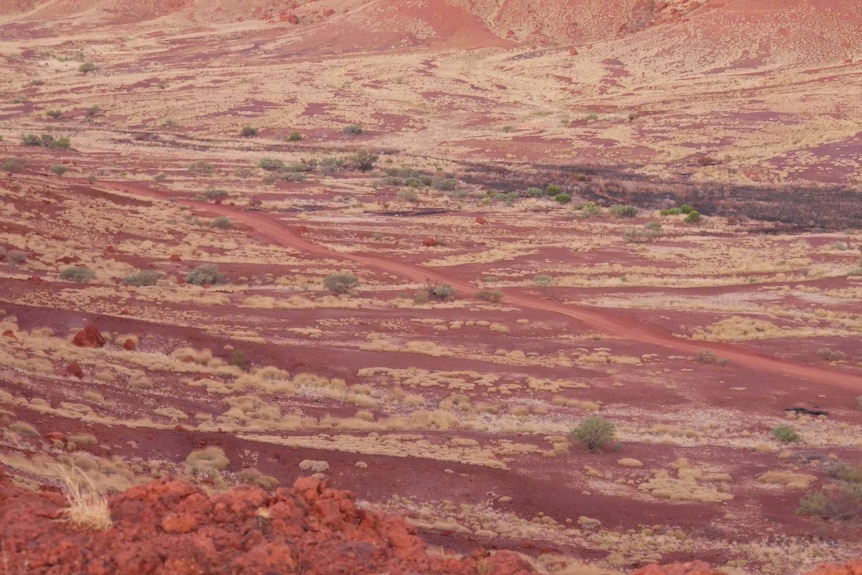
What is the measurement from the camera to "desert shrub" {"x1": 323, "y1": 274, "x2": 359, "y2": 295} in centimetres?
2647

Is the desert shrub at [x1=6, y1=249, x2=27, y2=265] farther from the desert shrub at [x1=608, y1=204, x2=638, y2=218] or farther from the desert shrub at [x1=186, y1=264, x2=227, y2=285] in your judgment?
the desert shrub at [x1=608, y1=204, x2=638, y2=218]

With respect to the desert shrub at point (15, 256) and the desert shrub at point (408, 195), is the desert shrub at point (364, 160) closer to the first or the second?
the desert shrub at point (408, 195)

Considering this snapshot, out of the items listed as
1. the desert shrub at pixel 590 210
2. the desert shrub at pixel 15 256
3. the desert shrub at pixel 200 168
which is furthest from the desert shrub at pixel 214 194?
the desert shrub at pixel 15 256

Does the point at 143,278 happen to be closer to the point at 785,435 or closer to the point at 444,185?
the point at 785,435

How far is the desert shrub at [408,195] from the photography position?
4331 cm

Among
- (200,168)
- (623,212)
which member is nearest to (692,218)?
(623,212)

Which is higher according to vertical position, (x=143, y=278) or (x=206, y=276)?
(x=143, y=278)

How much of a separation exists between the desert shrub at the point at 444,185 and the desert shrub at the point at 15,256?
25.0 meters

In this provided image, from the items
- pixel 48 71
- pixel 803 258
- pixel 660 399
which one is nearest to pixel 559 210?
pixel 803 258

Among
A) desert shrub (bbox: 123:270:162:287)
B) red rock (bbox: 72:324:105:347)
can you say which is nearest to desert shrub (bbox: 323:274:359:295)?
desert shrub (bbox: 123:270:162:287)

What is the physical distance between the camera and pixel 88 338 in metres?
17.8

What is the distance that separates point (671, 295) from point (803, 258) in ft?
27.3

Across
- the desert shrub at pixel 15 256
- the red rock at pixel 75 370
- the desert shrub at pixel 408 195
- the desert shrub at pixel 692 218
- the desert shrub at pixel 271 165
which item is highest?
the desert shrub at pixel 15 256

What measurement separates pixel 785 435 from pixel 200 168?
38.0m
